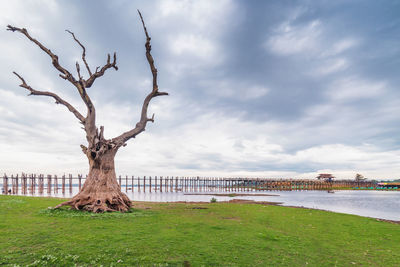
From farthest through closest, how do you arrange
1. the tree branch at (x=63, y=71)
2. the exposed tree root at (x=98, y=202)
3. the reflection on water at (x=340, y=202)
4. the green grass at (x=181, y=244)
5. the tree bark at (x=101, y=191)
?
the reflection on water at (x=340, y=202) < the tree branch at (x=63, y=71) < the tree bark at (x=101, y=191) < the exposed tree root at (x=98, y=202) < the green grass at (x=181, y=244)

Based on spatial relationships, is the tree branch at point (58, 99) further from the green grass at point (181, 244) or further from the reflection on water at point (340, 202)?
the reflection on water at point (340, 202)

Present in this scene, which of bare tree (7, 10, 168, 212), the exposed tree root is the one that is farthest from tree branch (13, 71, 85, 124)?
the exposed tree root

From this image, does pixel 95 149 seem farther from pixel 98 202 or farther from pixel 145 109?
pixel 145 109

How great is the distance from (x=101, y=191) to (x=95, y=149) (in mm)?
2923

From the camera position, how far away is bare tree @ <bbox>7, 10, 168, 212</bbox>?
605 inches

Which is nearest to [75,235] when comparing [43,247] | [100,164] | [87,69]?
[43,247]

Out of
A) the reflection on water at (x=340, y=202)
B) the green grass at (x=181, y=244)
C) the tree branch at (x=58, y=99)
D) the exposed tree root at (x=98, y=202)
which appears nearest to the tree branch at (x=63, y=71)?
the tree branch at (x=58, y=99)

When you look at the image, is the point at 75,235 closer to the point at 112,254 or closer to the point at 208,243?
the point at 112,254

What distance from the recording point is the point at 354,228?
12.4 meters

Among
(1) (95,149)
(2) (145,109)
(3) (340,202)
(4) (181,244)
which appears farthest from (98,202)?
(3) (340,202)

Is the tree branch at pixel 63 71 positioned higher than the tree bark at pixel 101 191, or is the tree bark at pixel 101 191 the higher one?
the tree branch at pixel 63 71

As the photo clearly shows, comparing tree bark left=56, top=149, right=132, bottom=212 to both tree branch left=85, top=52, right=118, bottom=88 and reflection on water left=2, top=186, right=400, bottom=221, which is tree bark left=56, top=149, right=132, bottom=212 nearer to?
tree branch left=85, top=52, right=118, bottom=88

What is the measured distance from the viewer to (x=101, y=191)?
51.8ft

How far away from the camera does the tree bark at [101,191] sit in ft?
49.2
